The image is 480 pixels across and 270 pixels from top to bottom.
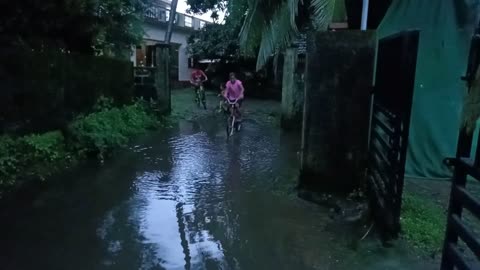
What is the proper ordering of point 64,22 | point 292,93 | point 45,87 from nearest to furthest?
point 45,87 → point 64,22 → point 292,93

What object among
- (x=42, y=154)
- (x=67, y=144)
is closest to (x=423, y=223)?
(x=42, y=154)

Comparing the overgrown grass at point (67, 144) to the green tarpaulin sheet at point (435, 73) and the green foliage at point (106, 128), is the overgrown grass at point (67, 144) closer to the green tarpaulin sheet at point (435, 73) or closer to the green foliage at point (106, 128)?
the green foliage at point (106, 128)

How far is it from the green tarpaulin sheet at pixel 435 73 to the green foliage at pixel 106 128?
596 cm

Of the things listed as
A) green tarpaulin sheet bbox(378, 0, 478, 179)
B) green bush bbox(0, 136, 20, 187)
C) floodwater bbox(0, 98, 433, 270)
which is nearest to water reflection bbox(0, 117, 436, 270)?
floodwater bbox(0, 98, 433, 270)

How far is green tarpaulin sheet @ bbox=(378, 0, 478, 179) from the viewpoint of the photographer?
262 inches

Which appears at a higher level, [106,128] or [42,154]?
[106,128]

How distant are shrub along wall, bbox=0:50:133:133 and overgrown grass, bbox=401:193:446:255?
6.22 m

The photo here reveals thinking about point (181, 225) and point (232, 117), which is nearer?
point (181, 225)

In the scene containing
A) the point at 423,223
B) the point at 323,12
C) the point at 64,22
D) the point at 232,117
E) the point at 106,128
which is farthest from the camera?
the point at 232,117

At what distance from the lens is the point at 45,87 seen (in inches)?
314

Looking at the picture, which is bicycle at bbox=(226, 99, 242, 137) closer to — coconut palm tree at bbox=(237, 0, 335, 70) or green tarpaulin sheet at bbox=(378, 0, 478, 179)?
coconut palm tree at bbox=(237, 0, 335, 70)

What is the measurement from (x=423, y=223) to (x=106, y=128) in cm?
701

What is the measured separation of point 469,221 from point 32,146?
6611mm

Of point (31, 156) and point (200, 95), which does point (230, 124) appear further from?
point (200, 95)
